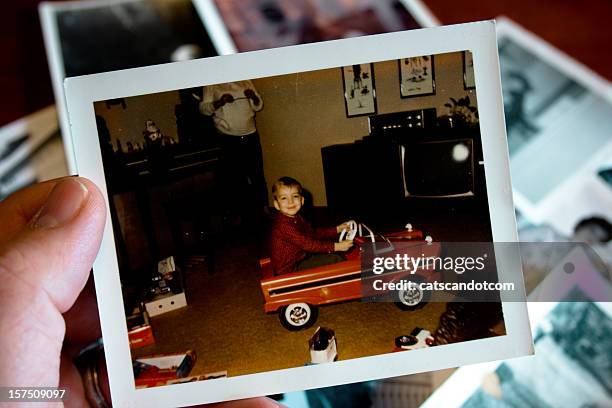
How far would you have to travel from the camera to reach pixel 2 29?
0.91 m

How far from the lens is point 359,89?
560 millimetres

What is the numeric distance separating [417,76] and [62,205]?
1.25ft

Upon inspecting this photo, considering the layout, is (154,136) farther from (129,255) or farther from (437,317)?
(437,317)

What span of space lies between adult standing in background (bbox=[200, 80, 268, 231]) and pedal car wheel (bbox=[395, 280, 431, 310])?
177 mm

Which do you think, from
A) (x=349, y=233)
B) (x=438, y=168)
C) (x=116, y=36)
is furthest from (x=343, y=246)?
(x=116, y=36)

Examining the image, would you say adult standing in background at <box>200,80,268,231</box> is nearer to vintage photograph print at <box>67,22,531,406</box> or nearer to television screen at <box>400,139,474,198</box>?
vintage photograph print at <box>67,22,531,406</box>

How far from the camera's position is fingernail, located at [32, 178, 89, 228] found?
534 mm

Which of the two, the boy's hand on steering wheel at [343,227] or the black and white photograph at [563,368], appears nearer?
the boy's hand on steering wheel at [343,227]

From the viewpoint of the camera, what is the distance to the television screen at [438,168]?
57 cm

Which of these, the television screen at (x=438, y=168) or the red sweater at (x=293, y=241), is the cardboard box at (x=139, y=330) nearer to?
the red sweater at (x=293, y=241)

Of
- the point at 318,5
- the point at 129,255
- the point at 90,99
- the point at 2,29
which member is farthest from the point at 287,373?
the point at 2,29

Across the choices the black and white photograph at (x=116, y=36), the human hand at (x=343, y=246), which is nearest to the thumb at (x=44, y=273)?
the human hand at (x=343, y=246)

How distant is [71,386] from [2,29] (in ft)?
2.03

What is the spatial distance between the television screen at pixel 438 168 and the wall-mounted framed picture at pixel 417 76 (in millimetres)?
54
